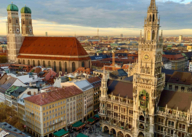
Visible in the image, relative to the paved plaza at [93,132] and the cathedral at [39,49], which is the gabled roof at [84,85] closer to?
the paved plaza at [93,132]

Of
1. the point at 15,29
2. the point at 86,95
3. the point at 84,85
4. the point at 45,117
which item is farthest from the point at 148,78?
the point at 15,29

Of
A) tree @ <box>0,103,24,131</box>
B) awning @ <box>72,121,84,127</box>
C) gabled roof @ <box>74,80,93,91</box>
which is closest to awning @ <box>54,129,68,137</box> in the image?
awning @ <box>72,121,84,127</box>

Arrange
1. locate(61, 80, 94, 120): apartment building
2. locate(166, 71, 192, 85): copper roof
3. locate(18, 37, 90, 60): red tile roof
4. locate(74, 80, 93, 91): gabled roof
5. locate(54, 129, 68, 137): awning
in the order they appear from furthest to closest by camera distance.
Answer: locate(18, 37, 90, 60): red tile roof < locate(166, 71, 192, 85): copper roof < locate(74, 80, 93, 91): gabled roof < locate(61, 80, 94, 120): apartment building < locate(54, 129, 68, 137): awning

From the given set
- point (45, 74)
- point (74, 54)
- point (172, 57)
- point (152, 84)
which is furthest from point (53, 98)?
point (172, 57)

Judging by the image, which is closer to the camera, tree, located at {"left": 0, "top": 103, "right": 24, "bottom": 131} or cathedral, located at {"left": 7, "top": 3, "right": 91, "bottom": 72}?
tree, located at {"left": 0, "top": 103, "right": 24, "bottom": 131}

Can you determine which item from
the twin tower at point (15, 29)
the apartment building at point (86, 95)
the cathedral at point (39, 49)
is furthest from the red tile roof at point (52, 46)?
the apartment building at point (86, 95)

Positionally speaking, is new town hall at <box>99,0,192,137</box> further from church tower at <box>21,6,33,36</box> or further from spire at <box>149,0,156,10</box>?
church tower at <box>21,6,33,36</box>

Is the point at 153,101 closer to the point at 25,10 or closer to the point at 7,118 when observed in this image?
the point at 7,118

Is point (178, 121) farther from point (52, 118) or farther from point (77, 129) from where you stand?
point (52, 118)
